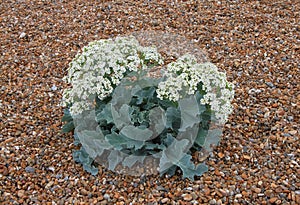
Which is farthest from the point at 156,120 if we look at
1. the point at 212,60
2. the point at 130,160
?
the point at 212,60

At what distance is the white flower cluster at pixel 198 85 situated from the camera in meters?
2.58

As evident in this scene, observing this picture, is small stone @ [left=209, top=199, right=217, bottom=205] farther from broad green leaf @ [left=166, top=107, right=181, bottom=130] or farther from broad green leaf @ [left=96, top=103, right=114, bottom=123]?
broad green leaf @ [left=96, top=103, right=114, bottom=123]

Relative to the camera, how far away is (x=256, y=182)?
2.67 metres

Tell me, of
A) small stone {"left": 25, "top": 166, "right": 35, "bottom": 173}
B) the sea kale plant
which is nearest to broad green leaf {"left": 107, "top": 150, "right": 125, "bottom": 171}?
the sea kale plant

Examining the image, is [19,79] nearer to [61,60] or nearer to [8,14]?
[61,60]

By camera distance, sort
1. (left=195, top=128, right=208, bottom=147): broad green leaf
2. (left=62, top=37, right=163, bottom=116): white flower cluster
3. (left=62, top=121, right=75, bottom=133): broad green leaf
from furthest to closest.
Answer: (left=62, top=121, right=75, bottom=133): broad green leaf < (left=195, top=128, right=208, bottom=147): broad green leaf < (left=62, top=37, right=163, bottom=116): white flower cluster

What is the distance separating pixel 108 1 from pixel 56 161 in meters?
2.39

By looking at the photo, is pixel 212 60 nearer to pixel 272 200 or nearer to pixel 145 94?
pixel 145 94

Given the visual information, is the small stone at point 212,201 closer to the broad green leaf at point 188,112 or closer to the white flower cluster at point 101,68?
the broad green leaf at point 188,112

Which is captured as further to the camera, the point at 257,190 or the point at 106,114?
the point at 106,114

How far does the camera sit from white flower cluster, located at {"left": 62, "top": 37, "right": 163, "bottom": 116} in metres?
2.66

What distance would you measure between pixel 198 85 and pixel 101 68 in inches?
25.0

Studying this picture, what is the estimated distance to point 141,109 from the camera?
2.80 metres

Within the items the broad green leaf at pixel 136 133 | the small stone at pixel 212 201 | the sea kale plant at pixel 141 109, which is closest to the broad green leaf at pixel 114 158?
the sea kale plant at pixel 141 109
